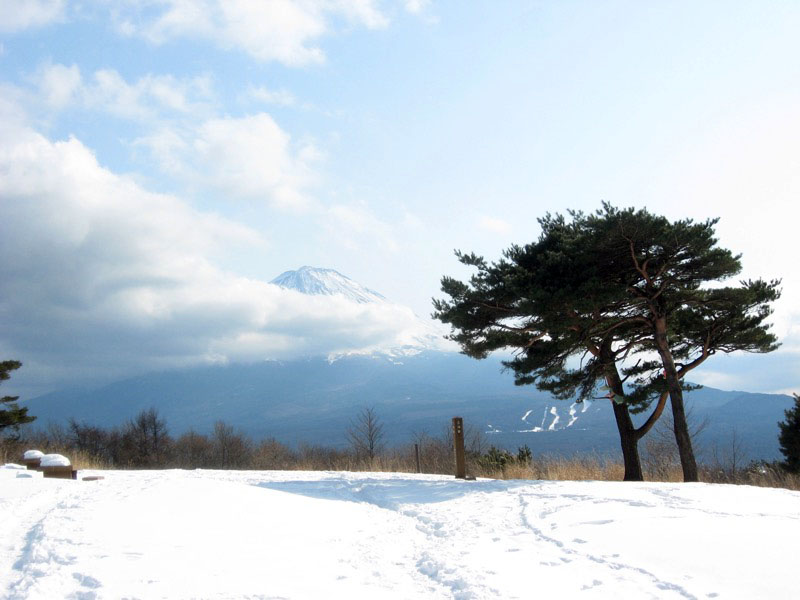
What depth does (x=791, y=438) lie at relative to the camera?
955 inches

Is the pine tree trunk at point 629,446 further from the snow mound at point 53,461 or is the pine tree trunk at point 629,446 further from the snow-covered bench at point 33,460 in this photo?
the snow-covered bench at point 33,460

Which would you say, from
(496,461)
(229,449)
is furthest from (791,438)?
(229,449)

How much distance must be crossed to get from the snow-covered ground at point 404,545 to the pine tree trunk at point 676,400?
501cm

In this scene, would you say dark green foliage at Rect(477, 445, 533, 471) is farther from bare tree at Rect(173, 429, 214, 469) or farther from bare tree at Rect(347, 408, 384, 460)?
bare tree at Rect(173, 429, 214, 469)

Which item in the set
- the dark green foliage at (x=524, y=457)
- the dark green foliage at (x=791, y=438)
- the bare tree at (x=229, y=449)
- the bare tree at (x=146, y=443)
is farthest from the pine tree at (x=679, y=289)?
the bare tree at (x=229, y=449)

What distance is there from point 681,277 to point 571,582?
36.6ft

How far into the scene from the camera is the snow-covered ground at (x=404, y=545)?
4.53m

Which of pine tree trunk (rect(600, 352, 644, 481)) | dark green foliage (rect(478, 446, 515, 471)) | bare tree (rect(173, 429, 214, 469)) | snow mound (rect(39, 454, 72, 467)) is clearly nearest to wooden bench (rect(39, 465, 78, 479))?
snow mound (rect(39, 454, 72, 467))

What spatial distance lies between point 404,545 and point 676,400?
1018 centimetres

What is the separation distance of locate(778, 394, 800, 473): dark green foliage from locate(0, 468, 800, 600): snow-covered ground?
18.3m

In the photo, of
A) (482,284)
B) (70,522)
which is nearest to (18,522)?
(70,522)

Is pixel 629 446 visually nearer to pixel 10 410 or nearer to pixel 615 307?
pixel 615 307

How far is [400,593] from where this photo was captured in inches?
185

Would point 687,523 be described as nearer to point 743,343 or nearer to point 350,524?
point 350,524
